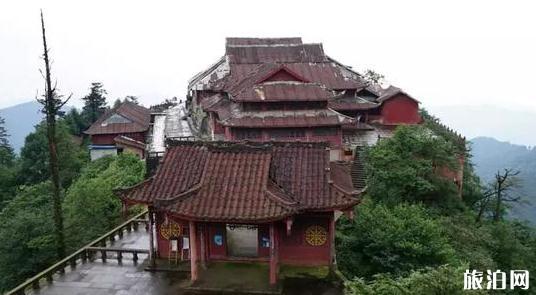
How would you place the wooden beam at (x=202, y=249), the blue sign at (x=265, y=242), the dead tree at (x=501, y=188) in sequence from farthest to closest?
the dead tree at (x=501, y=188) → the blue sign at (x=265, y=242) → the wooden beam at (x=202, y=249)

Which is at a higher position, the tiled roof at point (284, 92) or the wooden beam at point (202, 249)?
the tiled roof at point (284, 92)

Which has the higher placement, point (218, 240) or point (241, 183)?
point (241, 183)

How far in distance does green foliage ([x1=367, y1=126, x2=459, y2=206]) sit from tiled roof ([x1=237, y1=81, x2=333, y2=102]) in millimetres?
7520

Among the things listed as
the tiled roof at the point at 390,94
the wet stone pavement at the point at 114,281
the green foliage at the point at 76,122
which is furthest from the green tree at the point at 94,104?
the wet stone pavement at the point at 114,281

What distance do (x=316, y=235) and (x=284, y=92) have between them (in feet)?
73.6

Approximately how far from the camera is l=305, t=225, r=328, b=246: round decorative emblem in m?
18.7

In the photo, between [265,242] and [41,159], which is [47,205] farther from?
[265,242]

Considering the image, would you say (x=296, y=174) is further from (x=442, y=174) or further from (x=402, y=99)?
(x=402, y=99)

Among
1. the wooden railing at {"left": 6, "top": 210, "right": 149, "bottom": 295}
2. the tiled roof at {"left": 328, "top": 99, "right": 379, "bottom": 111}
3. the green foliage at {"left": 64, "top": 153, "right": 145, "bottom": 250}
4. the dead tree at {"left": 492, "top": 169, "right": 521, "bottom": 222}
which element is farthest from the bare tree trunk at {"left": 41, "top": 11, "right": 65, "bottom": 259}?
the dead tree at {"left": 492, "top": 169, "right": 521, "bottom": 222}

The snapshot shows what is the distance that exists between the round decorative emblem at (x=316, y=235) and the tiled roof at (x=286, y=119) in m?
20.3

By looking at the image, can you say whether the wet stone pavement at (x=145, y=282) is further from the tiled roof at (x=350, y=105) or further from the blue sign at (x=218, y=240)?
the tiled roof at (x=350, y=105)

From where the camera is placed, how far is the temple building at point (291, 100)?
39.4 m

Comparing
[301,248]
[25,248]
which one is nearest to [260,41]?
[25,248]

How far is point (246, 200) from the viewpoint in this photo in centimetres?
1720
